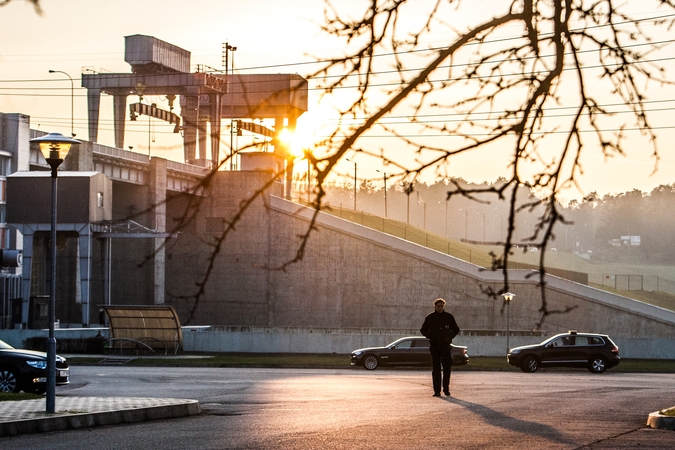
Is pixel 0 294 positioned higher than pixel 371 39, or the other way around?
pixel 371 39

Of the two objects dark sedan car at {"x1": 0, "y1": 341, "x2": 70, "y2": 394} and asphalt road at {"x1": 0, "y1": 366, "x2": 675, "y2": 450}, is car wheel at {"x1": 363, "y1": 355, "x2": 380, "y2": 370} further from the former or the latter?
dark sedan car at {"x1": 0, "y1": 341, "x2": 70, "y2": 394}

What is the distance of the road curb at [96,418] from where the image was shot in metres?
14.3

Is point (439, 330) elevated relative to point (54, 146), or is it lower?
lower

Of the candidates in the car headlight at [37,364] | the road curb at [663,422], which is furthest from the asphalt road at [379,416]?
the car headlight at [37,364]

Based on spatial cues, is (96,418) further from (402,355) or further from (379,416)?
(402,355)

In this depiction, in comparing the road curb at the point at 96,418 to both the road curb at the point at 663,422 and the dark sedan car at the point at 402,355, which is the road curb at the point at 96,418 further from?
the dark sedan car at the point at 402,355

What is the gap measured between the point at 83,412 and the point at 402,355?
829 inches

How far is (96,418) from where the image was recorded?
15617 millimetres

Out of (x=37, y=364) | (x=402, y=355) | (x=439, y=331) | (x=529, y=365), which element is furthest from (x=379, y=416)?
(x=529, y=365)

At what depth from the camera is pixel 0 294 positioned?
62.5m

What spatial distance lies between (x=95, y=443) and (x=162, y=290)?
201ft

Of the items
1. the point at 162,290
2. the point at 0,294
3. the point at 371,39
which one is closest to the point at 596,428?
the point at 371,39

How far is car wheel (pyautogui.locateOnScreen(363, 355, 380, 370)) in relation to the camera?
3541 centimetres

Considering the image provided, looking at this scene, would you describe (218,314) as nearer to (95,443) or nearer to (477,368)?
(477,368)
